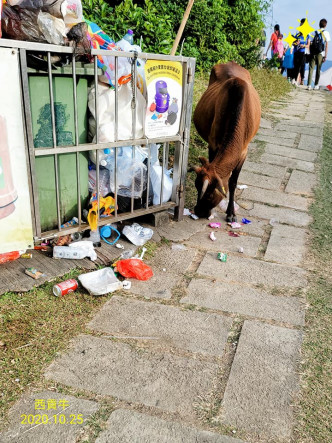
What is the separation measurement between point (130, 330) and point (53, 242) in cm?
120

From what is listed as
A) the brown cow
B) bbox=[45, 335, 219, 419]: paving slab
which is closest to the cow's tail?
the brown cow

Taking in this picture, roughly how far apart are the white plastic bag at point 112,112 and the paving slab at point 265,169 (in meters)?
2.86

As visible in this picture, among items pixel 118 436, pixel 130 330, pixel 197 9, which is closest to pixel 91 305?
pixel 130 330

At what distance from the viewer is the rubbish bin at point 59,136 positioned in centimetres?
300

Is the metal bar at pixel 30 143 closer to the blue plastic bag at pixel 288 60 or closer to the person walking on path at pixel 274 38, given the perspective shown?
the blue plastic bag at pixel 288 60

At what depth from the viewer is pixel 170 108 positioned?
371cm

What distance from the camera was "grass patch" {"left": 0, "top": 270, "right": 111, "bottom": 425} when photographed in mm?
2193

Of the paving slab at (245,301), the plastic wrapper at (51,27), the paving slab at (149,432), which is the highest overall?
the plastic wrapper at (51,27)

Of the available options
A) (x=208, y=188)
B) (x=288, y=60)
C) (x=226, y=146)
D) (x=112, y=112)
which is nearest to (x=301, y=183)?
(x=226, y=146)

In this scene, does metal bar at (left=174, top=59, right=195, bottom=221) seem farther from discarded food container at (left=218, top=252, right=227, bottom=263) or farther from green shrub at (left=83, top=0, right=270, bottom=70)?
green shrub at (left=83, top=0, right=270, bottom=70)

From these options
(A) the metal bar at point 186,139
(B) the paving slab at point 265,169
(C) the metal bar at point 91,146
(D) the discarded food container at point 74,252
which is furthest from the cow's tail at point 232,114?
(D) the discarded food container at point 74,252

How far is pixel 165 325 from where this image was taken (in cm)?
271

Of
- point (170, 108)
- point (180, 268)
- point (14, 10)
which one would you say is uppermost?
point (14, 10)

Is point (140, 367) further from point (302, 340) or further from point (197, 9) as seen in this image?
point (197, 9)
